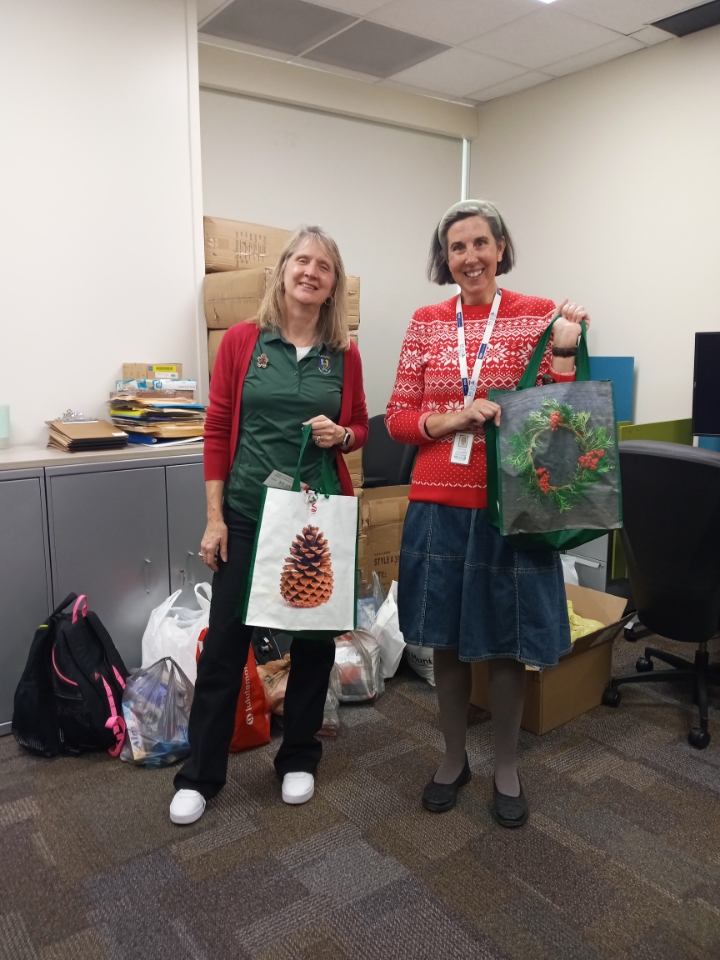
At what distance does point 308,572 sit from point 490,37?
9.35 feet

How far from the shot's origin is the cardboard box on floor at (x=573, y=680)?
7.84 ft

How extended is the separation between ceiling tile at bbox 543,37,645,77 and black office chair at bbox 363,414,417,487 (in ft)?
6.49

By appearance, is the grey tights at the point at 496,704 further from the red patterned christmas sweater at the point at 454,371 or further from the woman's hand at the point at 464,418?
the woman's hand at the point at 464,418

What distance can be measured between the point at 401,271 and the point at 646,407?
161cm

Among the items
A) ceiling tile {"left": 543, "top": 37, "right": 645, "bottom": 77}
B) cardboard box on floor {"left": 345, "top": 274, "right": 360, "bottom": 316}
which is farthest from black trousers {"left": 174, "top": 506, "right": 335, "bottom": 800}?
ceiling tile {"left": 543, "top": 37, "right": 645, "bottom": 77}

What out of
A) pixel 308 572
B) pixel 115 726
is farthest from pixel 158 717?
pixel 308 572

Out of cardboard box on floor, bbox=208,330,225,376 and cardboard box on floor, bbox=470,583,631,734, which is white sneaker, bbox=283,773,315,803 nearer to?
cardboard box on floor, bbox=470,583,631,734

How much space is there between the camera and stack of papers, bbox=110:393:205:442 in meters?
2.70

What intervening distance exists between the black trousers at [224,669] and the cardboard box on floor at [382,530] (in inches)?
45.6

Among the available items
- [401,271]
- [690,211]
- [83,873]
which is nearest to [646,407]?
[690,211]

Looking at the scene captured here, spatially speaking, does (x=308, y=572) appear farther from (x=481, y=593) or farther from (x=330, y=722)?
(x=330, y=722)

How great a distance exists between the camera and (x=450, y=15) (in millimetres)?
3174

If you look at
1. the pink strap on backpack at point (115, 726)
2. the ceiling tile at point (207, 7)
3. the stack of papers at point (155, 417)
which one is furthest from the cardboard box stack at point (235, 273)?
the pink strap on backpack at point (115, 726)

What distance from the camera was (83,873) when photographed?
173cm
